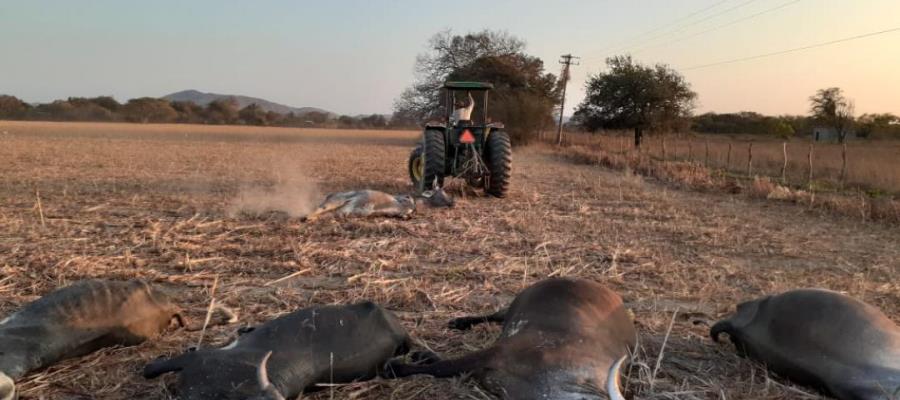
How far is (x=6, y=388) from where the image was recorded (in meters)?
2.45

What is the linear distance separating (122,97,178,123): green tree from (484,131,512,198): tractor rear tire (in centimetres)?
A: 5995

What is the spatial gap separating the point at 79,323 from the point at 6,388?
2.04 ft

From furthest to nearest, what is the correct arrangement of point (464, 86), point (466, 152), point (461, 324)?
point (464, 86)
point (466, 152)
point (461, 324)

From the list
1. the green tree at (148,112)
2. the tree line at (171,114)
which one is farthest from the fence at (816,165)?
the green tree at (148,112)

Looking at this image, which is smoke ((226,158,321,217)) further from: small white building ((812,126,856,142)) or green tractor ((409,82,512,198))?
small white building ((812,126,856,142))

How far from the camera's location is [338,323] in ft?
9.47

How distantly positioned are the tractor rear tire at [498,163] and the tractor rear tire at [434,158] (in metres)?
0.83

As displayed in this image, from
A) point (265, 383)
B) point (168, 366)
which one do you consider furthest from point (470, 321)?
point (168, 366)

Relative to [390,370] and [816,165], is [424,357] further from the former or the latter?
[816,165]

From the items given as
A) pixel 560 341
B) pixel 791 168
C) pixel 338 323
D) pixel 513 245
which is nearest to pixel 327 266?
pixel 513 245

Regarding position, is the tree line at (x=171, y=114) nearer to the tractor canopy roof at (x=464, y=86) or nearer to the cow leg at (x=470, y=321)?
the tractor canopy roof at (x=464, y=86)

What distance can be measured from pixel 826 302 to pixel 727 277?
2606 millimetres

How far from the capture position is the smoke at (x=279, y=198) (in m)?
8.10

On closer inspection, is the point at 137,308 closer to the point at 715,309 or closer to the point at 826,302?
the point at 826,302
